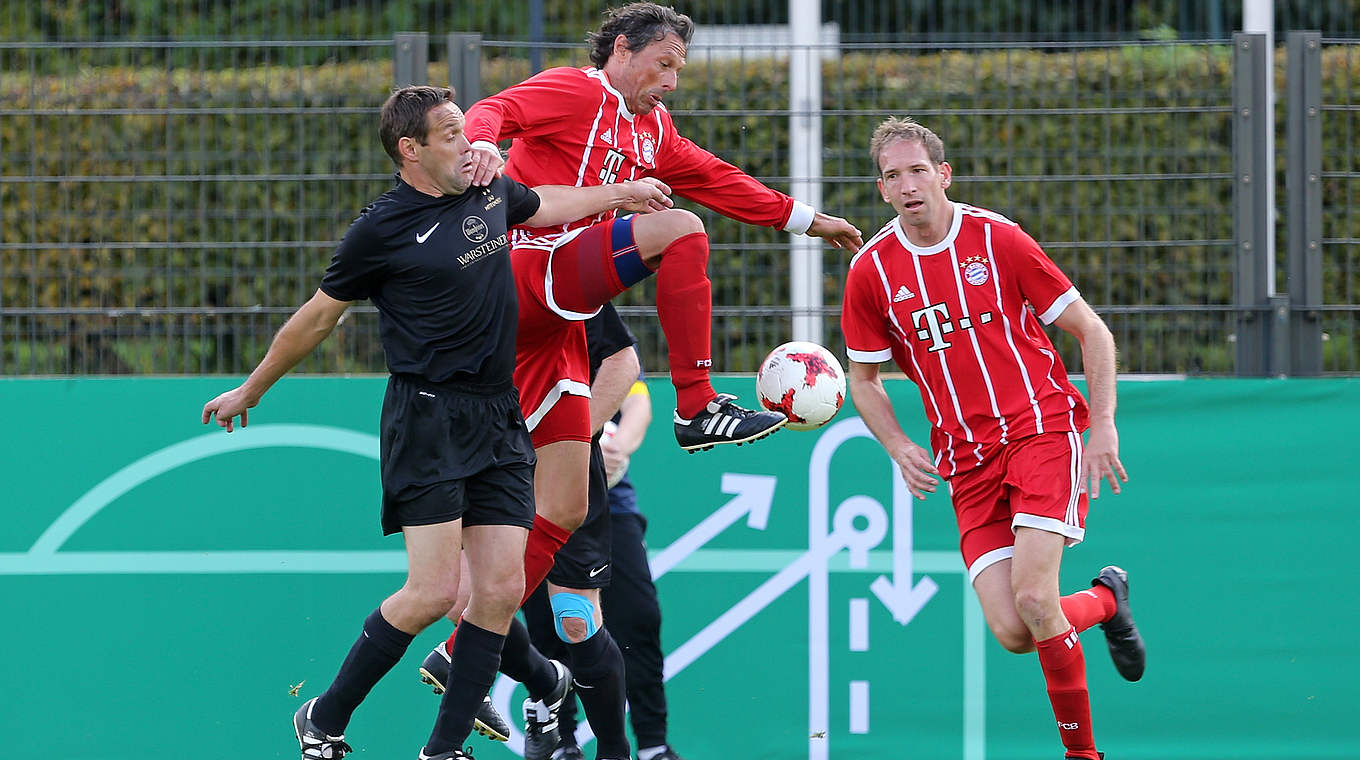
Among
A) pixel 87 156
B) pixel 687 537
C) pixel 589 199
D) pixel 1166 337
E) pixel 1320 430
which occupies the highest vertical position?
pixel 87 156

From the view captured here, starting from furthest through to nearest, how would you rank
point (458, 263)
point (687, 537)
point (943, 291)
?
point (687, 537) < point (943, 291) < point (458, 263)

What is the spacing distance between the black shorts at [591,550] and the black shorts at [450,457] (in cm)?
72

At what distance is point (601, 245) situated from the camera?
4785 millimetres

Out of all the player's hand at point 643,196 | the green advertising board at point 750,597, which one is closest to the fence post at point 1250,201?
the green advertising board at point 750,597

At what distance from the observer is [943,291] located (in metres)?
5.16

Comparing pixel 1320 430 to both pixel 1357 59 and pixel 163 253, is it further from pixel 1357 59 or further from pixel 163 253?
pixel 163 253

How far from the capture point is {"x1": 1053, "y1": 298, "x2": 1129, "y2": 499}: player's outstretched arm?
16.2 feet

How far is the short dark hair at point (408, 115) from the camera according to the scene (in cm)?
436

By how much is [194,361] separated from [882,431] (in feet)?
9.66

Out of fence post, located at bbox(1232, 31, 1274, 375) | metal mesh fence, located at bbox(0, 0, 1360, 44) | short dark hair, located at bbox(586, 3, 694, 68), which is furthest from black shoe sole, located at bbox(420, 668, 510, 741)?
metal mesh fence, located at bbox(0, 0, 1360, 44)

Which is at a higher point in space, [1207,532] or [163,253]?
[163,253]

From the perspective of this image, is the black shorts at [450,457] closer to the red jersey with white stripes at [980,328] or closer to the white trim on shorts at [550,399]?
the white trim on shorts at [550,399]

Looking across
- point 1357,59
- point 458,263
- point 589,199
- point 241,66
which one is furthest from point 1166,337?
point 241,66

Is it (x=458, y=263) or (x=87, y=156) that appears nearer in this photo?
(x=458, y=263)
